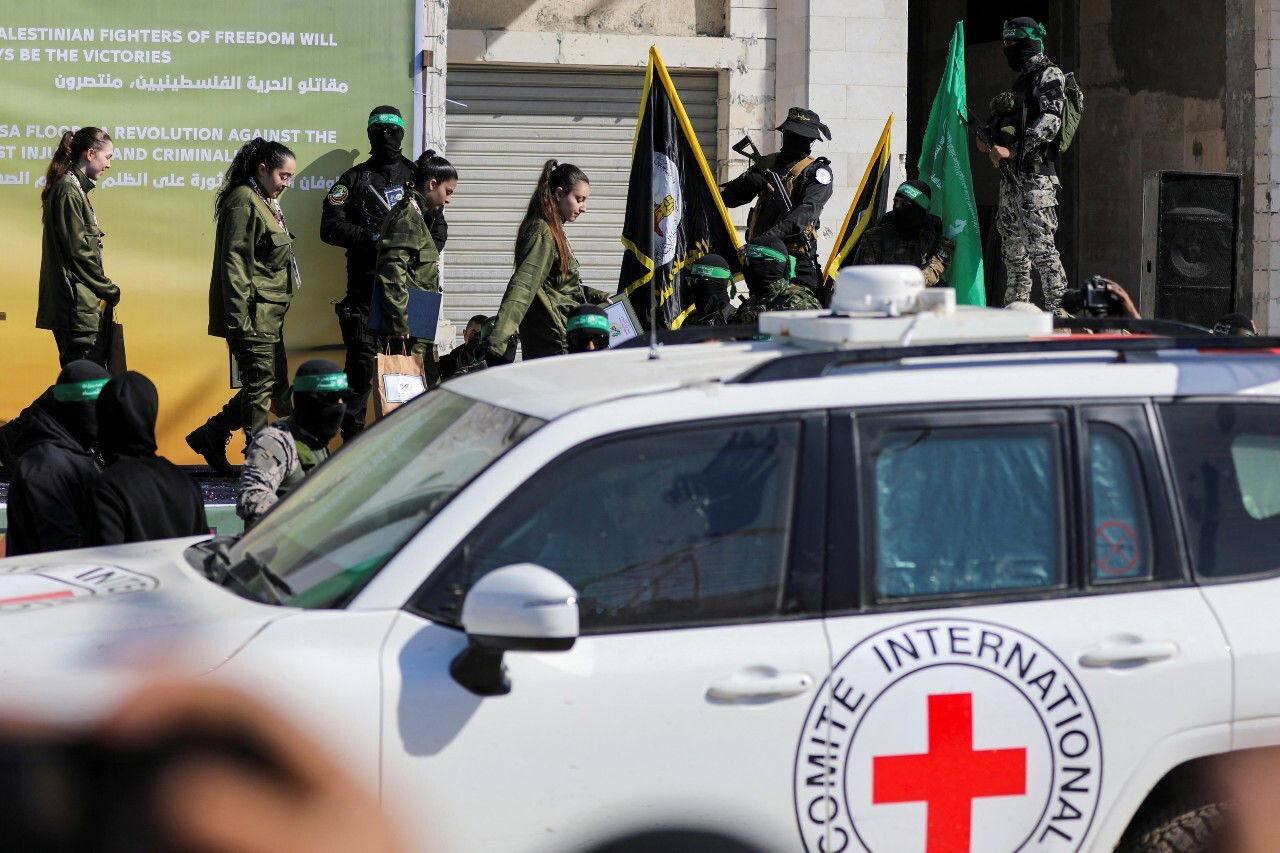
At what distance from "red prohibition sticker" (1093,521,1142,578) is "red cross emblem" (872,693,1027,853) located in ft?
1.59

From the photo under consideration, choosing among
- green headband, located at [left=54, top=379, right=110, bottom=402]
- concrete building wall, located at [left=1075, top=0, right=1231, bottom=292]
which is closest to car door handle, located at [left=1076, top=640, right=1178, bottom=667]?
green headband, located at [left=54, top=379, right=110, bottom=402]

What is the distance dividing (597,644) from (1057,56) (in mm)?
17455

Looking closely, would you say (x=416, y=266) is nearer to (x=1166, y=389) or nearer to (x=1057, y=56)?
(x=1166, y=389)

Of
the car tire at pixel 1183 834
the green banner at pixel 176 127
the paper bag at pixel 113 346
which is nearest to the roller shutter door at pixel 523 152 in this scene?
the green banner at pixel 176 127

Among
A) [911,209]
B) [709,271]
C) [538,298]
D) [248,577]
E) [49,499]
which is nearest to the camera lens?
[248,577]

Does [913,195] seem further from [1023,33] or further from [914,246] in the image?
[1023,33]

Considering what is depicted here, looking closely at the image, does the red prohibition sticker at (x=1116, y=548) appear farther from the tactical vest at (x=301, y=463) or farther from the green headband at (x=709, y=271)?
the green headband at (x=709, y=271)

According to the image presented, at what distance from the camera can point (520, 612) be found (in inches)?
117

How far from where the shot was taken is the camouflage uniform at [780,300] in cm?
879

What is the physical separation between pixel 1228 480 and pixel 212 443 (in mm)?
7046

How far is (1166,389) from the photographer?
144 inches

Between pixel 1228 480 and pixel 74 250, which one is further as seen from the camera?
pixel 74 250

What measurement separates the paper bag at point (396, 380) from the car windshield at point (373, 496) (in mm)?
4328

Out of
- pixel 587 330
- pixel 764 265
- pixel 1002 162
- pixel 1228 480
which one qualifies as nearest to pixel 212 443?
pixel 587 330
